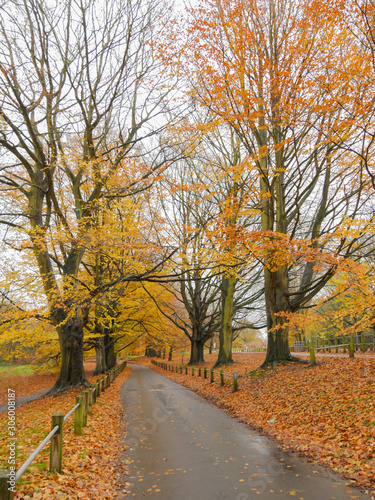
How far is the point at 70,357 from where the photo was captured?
49.0 ft

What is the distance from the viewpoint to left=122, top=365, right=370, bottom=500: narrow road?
4.38 metres

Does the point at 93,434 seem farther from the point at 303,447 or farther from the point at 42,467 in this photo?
the point at 303,447

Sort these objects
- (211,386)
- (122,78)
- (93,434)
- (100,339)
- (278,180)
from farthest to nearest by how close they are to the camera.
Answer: (100,339), (211,386), (278,180), (122,78), (93,434)

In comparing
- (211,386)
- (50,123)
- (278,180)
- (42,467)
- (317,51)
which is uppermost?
(317,51)

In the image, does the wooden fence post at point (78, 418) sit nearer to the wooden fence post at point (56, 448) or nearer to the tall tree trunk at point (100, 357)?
the wooden fence post at point (56, 448)

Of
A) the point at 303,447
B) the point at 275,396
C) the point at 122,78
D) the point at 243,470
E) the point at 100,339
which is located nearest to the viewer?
the point at 243,470

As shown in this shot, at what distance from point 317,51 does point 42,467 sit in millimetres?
12259

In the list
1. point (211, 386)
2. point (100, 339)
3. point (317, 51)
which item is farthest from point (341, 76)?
point (100, 339)

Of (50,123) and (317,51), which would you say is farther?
(50,123)

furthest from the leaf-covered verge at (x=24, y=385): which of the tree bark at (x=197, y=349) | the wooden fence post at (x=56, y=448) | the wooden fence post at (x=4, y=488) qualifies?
the wooden fence post at (x=4, y=488)

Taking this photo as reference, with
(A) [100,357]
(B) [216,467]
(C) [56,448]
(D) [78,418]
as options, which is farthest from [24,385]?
(B) [216,467]

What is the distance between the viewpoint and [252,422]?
850 cm

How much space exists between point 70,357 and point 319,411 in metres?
11.3

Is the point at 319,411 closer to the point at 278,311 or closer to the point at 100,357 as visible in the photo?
the point at 278,311
